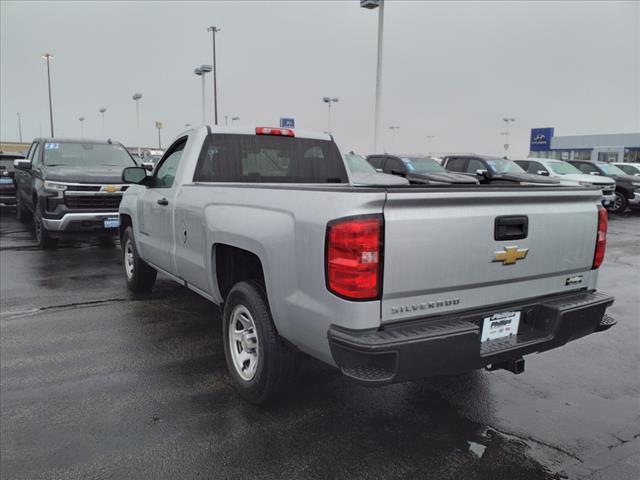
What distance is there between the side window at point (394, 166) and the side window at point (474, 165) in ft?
9.00

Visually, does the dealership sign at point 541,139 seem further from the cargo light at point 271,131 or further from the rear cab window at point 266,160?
the cargo light at point 271,131

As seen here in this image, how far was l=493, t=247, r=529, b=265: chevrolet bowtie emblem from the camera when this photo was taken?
9.70 feet

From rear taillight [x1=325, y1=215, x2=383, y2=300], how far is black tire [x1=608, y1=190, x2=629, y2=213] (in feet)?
61.1

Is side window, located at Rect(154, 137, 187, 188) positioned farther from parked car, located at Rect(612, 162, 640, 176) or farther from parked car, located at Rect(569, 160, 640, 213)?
parked car, located at Rect(612, 162, 640, 176)

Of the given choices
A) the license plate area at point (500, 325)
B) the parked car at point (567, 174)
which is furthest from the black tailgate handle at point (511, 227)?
the parked car at point (567, 174)

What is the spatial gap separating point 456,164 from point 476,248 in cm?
1547

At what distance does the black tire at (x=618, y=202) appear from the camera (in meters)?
18.3

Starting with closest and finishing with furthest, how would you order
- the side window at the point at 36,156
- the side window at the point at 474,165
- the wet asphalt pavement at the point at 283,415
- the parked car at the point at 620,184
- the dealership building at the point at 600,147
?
the wet asphalt pavement at the point at 283,415 → the side window at the point at 36,156 → the side window at the point at 474,165 → the parked car at the point at 620,184 → the dealership building at the point at 600,147

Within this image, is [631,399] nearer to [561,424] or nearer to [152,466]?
[561,424]

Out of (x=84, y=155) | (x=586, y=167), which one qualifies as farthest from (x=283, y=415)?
(x=586, y=167)

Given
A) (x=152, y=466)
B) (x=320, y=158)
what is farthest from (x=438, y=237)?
(x=320, y=158)

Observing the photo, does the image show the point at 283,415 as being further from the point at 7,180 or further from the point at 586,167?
the point at 586,167

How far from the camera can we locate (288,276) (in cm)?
295

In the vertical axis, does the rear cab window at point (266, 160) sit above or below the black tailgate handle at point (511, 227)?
above
